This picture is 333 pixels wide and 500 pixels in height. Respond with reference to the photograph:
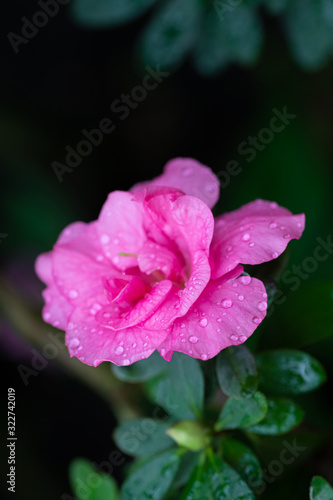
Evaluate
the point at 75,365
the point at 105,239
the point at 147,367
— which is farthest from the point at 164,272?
the point at 75,365

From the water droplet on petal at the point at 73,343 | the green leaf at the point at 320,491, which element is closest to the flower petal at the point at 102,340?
the water droplet on petal at the point at 73,343

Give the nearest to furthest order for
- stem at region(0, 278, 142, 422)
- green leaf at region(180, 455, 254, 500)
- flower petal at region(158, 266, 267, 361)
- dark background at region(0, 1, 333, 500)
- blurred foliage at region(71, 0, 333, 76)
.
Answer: flower petal at region(158, 266, 267, 361), green leaf at region(180, 455, 254, 500), blurred foliage at region(71, 0, 333, 76), stem at region(0, 278, 142, 422), dark background at region(0, 1, 333, 500)

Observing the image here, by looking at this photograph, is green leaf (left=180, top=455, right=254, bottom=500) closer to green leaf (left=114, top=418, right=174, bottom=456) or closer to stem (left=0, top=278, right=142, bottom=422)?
green leaf (left=114, top=418, right=174, bottom=456)

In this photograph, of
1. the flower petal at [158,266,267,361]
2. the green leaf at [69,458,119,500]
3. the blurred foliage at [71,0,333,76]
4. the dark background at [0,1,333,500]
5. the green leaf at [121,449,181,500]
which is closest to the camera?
the flower petal at [158,266,267,361]

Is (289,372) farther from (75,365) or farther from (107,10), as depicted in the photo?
(107,10)

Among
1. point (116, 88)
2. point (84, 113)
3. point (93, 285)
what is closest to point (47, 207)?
point (84, 113)

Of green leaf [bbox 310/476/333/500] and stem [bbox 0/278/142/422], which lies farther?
stem [bbox 0/278/142/422]

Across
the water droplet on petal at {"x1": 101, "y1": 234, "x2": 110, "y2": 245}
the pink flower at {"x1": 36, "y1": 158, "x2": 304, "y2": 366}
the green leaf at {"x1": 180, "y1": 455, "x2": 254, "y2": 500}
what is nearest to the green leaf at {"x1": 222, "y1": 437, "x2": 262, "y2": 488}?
the green leaf at {"x1": 180, "y1": 455, "x2": 254, "y2": 500}

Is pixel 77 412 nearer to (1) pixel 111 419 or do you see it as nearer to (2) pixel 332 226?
(1) pixel 111 419

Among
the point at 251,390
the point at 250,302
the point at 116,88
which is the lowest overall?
the point at 251,390
